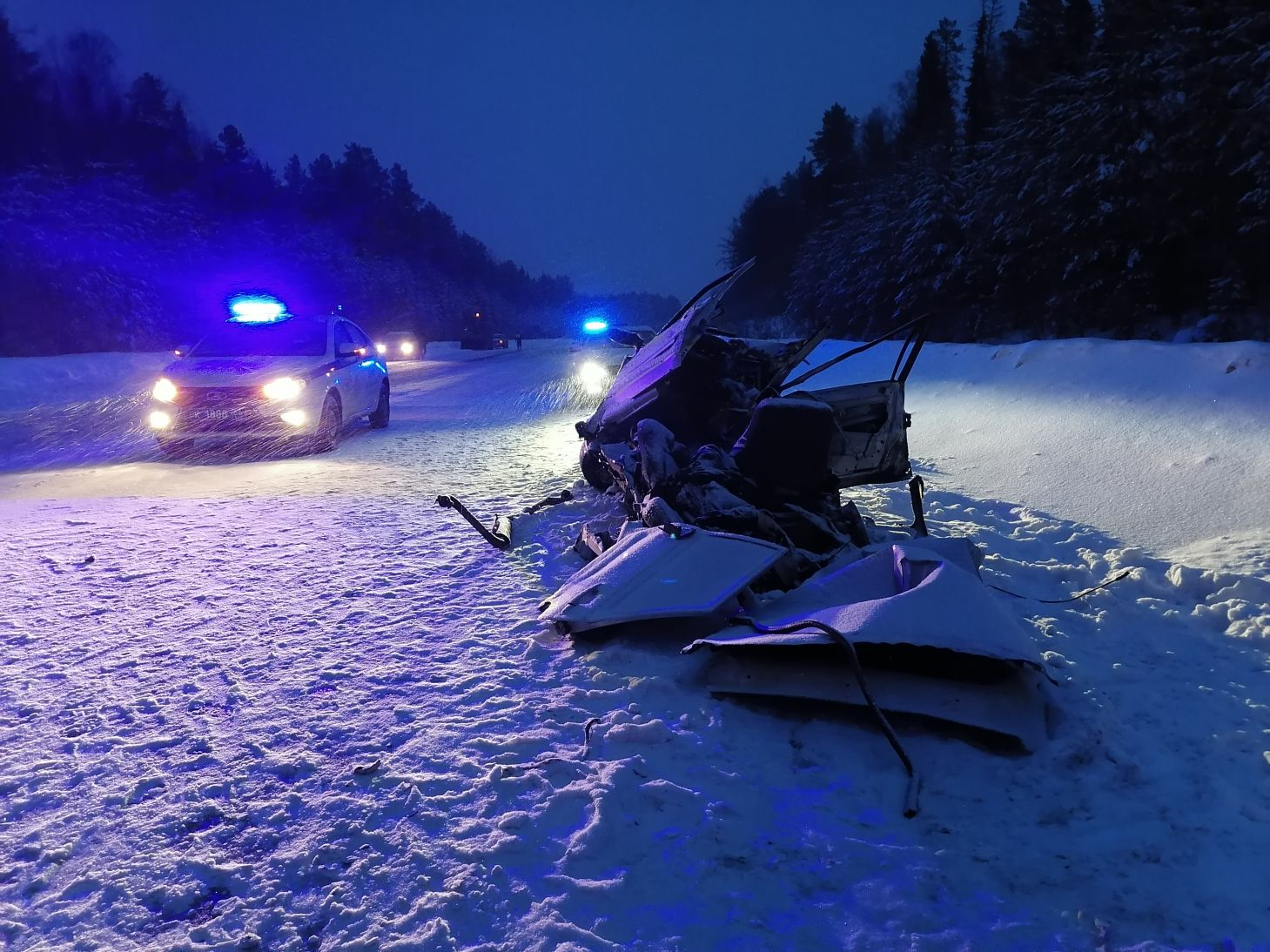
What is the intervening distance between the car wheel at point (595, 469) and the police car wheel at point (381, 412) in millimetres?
5942

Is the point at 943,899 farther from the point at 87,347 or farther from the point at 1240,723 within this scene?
the point at 87,347

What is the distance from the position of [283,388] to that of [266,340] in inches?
57.8

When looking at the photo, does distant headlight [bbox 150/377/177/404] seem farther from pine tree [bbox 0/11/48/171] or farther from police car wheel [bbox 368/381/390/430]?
pine tree [bbox 0/11/48/171]

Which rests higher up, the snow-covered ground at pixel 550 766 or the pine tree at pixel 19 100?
the pine tree at pixel 19 100

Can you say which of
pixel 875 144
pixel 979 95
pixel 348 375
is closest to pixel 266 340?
pixel 348 375

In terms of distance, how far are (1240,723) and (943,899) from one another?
1668mm

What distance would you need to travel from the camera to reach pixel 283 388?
9.05m

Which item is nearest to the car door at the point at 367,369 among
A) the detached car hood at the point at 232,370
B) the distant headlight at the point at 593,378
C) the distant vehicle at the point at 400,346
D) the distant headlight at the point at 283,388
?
the detached car hood at the point at 232,370

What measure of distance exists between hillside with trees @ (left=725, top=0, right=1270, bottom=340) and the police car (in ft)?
46.0

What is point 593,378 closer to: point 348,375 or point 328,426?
point 348,375

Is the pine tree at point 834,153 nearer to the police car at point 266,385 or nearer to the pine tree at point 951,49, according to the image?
the pine tree at point 951,49

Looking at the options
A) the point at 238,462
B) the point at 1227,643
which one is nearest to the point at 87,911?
the point at 1227,643

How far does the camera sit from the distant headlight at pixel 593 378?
700 inches

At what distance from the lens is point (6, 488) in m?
7.14
